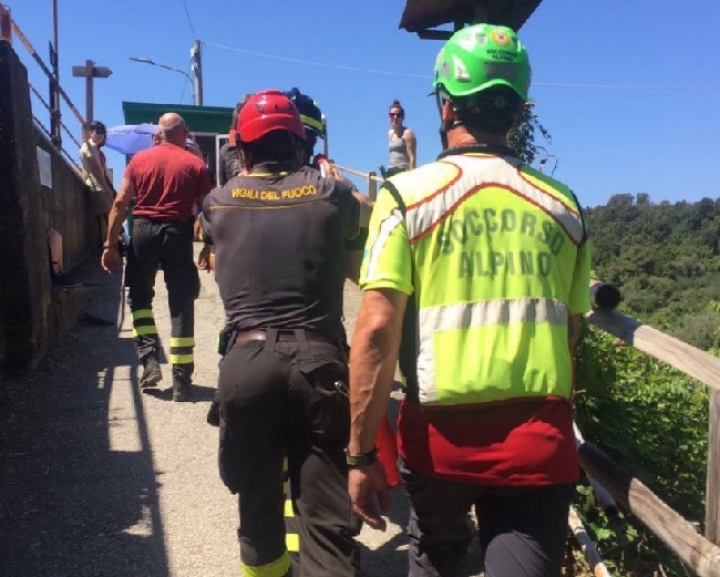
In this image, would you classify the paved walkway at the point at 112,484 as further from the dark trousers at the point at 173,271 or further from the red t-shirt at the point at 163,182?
the red t-shirt at the point at 163,182

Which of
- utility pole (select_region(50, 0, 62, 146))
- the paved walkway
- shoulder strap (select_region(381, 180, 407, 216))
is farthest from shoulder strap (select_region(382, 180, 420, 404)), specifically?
utility pole (select_region(50, 0, 62, 146))

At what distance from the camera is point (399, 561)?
141 inches

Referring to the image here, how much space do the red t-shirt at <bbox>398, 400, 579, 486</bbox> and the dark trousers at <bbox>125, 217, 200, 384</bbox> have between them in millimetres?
3796

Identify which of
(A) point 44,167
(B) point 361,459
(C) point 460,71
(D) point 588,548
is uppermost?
(A) point 44,167

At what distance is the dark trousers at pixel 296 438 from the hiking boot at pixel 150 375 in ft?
10.4

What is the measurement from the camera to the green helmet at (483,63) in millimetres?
1987

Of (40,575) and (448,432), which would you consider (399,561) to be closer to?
(40,575)

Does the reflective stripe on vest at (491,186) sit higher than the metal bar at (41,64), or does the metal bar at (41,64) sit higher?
the metal bar at (41,64)

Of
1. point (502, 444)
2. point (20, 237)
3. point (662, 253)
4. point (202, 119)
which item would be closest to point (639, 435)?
point (502, 444)

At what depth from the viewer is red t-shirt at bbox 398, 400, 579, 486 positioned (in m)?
1.88

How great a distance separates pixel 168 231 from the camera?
5.40 meters

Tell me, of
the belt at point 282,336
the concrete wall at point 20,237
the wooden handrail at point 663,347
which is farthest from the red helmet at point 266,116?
the concrete wall at point 20,237

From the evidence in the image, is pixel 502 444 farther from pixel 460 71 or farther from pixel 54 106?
pixel 54 106

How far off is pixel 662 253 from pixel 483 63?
5955 cm
